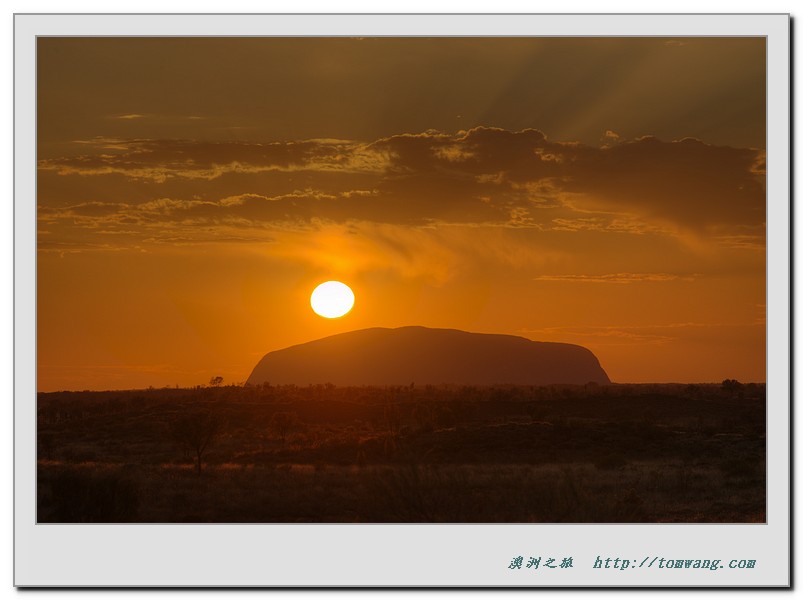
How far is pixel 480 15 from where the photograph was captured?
11.9 meters

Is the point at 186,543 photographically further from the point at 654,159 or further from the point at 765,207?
the point at 654,159

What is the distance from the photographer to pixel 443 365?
106 m

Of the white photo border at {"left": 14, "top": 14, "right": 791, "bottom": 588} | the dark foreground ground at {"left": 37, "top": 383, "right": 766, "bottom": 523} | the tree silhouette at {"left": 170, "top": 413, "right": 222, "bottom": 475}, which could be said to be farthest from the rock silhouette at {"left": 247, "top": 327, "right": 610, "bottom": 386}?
the white photo border at {"left": 14, "top": 14, "right": 791, "bottom": 588}

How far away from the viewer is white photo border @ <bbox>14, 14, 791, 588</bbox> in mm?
11227

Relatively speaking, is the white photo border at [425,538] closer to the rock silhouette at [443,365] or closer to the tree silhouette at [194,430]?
the tree silhouette at [194,430]

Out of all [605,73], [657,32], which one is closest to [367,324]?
[605,73]

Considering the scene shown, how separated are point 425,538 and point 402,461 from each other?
12491 millimetres

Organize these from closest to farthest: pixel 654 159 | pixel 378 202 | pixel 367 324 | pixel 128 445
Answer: pixel 654 159, pixel 378 202, pixel 367 324, pixel 128 445

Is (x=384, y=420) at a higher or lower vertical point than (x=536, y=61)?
lower

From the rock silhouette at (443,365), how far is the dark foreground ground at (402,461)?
39.4 meters

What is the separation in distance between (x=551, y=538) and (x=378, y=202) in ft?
28.4

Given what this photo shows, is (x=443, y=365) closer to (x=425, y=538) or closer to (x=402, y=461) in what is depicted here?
(x=402, y=461)

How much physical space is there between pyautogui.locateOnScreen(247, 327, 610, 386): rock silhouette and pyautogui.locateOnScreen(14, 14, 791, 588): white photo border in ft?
230

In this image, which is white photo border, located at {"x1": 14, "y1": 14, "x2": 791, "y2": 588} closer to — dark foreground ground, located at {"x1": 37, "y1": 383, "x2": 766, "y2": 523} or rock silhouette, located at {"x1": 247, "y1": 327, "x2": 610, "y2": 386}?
dark foreground ground, located at {"x1": 37, "y1": 383, "x2": 766, "y2": 523}
